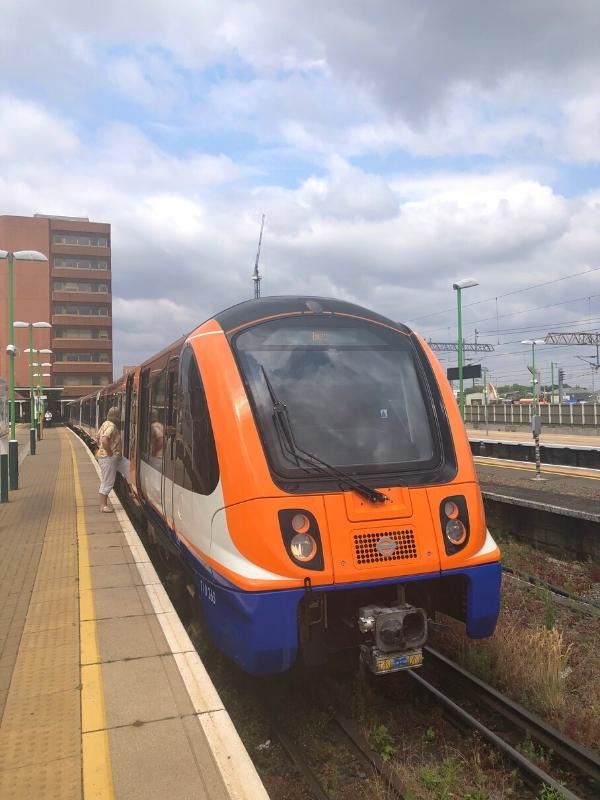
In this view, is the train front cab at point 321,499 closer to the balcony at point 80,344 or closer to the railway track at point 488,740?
the railway track at point 488,740

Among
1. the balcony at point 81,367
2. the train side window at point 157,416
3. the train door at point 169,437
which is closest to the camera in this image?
the train door at point 169,437

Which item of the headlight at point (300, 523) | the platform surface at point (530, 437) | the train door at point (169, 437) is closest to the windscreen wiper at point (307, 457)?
the headlight at point (300, 523)

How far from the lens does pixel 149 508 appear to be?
7.67m

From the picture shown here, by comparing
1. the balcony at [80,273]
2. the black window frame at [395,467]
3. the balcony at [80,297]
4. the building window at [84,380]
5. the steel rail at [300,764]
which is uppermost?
the balcony at [80,273]

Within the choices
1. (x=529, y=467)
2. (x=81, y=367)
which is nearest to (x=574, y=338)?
(x=529, y=467)

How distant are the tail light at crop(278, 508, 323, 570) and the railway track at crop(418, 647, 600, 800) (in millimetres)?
1641

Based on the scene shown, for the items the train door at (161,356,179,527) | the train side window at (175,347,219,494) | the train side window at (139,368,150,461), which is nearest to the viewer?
the train side window at (175,347,219,494)

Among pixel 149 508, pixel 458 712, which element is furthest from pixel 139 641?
pixel 149 508

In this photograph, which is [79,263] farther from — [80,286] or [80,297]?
[80,297]

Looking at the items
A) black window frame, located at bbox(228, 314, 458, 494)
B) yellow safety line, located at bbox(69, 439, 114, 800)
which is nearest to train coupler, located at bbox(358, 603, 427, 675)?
black window frame, located at bbox(228, 314, 458, 494)

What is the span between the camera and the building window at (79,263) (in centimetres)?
8244

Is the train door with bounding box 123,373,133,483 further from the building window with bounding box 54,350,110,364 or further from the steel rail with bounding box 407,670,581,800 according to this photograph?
the building window with bounding box 54,350,110,364

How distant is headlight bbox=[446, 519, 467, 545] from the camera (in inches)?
174

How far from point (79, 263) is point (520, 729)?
285ft
